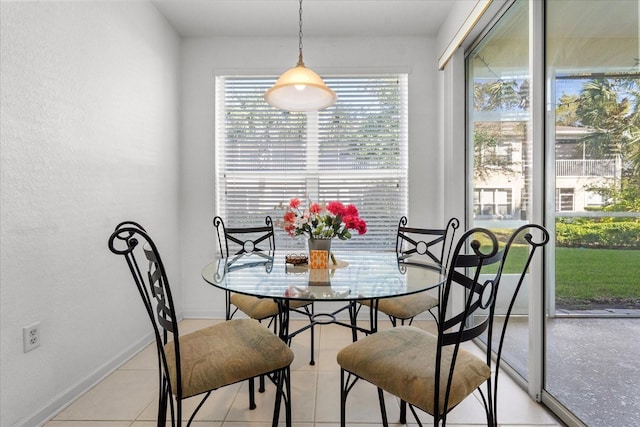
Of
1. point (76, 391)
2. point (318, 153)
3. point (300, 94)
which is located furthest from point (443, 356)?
point (318, 153)

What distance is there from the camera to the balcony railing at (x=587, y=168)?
144cm

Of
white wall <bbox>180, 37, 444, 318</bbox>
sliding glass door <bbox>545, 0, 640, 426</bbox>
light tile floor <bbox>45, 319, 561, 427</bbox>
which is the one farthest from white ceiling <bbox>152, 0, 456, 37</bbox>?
light tile floor <bbox>45, 319, 561, 427</bbox>

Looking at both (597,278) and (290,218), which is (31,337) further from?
(597,278)

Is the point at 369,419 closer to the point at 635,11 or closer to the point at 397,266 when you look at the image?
the point at 397,266

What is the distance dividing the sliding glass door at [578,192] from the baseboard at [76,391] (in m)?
2.56

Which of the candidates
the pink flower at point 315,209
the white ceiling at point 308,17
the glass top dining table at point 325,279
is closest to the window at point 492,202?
the glass top dining table at point 325,279

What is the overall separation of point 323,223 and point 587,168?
1.25 metres

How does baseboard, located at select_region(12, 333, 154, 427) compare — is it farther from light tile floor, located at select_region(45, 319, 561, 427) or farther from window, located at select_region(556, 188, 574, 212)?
window, located at select_region(556, 188, 574, 212)

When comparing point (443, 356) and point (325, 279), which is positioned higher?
point (325, 279)

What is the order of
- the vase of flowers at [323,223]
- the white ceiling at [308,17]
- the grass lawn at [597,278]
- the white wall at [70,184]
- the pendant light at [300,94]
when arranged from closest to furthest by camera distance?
1. the grass lawn at [597,278]
2. the white wall at [70,184]
3. the vase of flowers at [323,223]
4. the pendant light at [300,94]
5. the white ceiling at [308,17]

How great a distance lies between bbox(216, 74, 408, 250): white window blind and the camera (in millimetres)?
3361

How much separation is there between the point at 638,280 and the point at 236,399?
1.98 m

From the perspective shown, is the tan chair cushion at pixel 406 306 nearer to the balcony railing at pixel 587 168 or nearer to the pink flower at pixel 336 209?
the pink flower at pixel 336 209

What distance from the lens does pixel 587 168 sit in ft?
5.11
